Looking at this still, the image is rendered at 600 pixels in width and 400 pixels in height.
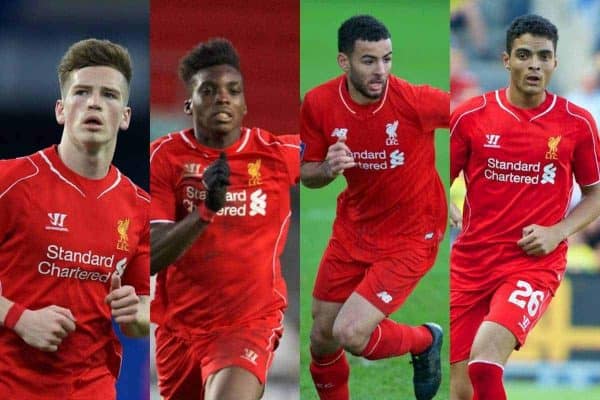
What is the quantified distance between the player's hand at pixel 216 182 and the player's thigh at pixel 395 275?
807 millimetres

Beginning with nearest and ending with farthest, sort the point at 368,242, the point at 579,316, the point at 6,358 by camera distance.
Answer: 1. the point at 6,358
2. the point at 368,242
3. the point at 579,316

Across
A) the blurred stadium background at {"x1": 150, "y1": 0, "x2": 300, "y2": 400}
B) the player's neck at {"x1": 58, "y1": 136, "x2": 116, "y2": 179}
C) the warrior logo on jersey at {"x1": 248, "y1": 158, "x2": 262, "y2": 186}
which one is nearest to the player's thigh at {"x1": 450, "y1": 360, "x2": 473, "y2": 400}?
the blurred stadium background at {"x1": 150, "y1": 0, "x2": 300, "y2": 400}

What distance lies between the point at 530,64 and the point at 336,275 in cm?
139

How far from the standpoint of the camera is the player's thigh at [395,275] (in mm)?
5871

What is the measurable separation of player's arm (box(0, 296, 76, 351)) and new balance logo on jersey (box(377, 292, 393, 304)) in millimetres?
1439

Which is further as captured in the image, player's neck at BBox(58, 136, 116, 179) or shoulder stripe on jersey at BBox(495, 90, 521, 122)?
shoulder stripe on jersey at BBox(495, 90, 521, 122)

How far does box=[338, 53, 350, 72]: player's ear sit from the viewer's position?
5.75 meters

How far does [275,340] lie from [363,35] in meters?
1.47

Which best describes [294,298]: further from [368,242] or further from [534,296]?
[534,296]

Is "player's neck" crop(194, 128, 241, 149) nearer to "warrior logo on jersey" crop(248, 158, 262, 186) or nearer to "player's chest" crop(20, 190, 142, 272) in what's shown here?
"warrior logo on jersey" crop(248, 158, 262, 186)

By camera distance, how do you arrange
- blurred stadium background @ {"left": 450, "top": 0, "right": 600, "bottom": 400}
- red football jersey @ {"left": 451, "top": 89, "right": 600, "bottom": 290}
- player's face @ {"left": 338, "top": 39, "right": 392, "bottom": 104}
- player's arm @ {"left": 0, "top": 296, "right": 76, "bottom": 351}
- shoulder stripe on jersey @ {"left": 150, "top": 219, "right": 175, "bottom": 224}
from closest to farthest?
player's arm @ {"left": 0, "top": 296, "right": 76, "bottom": 351}
shoulder stripe on jersey @ {"left": 150, "top": 219, "right": 175, "bottom": 224}
player's face @ {"left": 338, "top": 39, "right": 392, "bottom": 104}
red football jersey @ {"left": 451, "top": 89, "right": 600, "bottom": 290}
blurred stadium background @ {"left": 450, "top": 0, "right": 600, "bottom": 400}

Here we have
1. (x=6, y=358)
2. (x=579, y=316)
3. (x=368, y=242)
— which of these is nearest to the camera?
(x=6, y=358)

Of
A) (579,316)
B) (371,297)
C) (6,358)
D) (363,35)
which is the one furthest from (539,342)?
(6,358)

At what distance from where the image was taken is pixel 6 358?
556 centimetres
